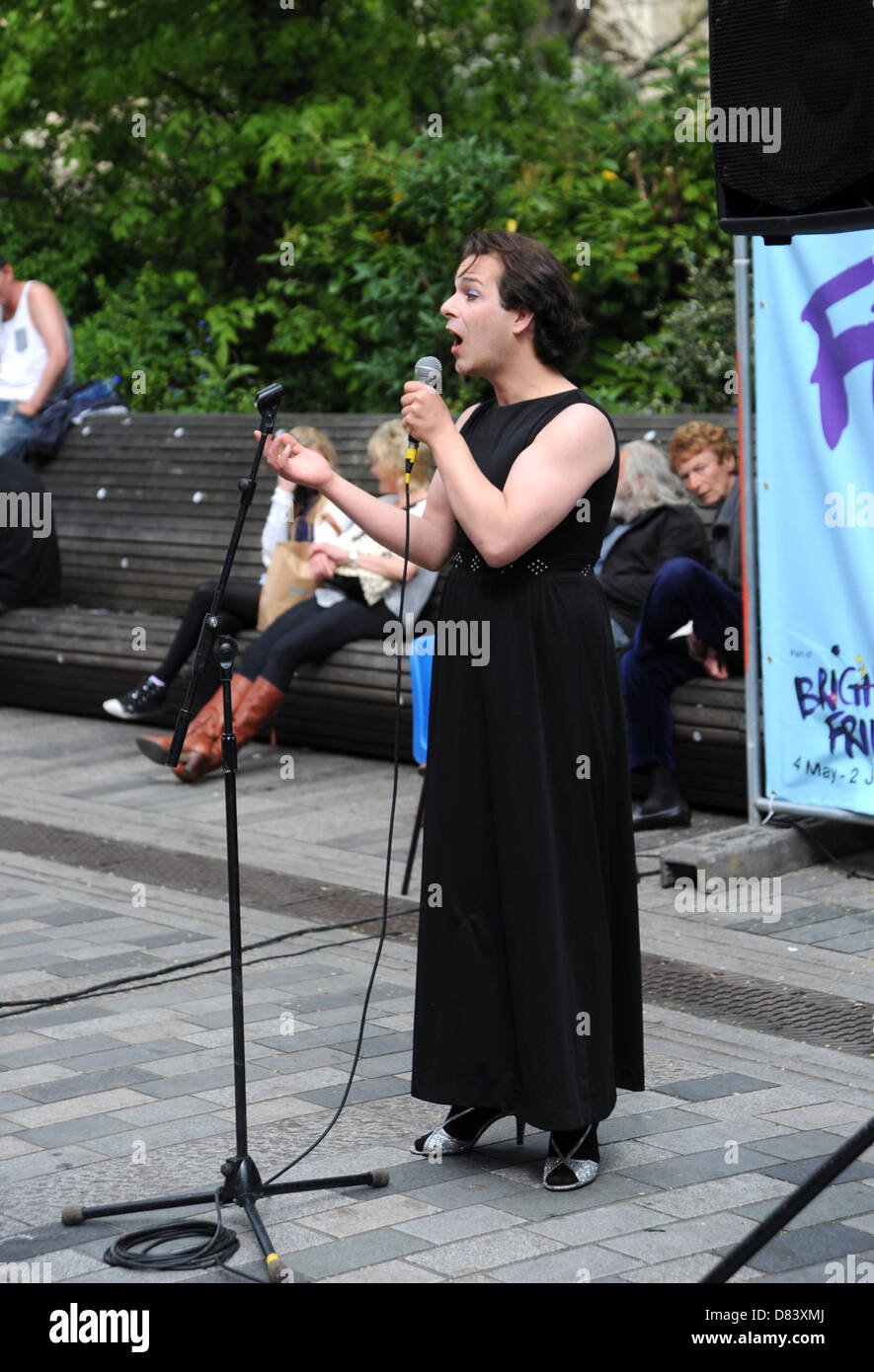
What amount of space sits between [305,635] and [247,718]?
51cm

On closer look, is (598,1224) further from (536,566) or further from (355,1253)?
(536,566)

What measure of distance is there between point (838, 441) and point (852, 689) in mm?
846

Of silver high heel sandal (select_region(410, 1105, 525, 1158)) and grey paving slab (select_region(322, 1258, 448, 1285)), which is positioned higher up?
silver high heel sandal (select_region(410, 1105, 525, 1158))

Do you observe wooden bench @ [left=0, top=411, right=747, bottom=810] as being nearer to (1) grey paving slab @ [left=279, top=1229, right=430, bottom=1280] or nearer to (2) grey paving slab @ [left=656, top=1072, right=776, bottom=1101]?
(2) grey paving slab @ [left=656, top=1072, right=776, bottom=1101]

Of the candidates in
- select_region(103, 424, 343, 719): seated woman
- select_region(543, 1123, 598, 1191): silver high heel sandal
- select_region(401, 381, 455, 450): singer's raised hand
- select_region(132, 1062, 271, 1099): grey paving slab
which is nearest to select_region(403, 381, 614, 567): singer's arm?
select_region(401, 381, 455, 450): singer's raised hand

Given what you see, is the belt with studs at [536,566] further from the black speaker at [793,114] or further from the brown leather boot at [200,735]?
the brown leather boot at [200,735]

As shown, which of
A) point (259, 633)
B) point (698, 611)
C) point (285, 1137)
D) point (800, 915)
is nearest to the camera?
point (285, 1137)

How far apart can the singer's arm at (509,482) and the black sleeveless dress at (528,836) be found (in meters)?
0.09

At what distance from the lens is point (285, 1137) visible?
4391mm

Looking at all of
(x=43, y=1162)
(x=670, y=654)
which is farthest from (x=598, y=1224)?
(x=670, y=654)

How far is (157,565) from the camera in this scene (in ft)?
35.8

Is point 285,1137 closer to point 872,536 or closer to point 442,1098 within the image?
point 442,1098

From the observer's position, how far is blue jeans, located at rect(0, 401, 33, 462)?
11.8 m
